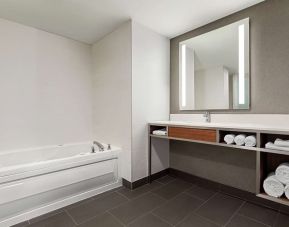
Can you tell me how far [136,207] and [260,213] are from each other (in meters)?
1.24

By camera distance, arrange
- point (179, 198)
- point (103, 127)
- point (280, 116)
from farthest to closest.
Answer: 1. point (103, 127)
2. point (179, 198)
3. point (280, 116)

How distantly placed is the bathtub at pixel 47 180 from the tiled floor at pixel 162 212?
4.1 inches

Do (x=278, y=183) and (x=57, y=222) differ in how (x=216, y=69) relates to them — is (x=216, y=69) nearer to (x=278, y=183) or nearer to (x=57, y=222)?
(x=278, y=183)

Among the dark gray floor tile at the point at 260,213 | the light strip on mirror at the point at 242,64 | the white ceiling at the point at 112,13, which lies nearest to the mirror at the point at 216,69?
the light strip on mirror at the point at 242,64

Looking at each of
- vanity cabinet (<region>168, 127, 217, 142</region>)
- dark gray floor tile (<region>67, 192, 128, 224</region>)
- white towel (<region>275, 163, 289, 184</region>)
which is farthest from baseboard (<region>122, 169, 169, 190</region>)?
white towel (<region>275, 163, 289, 184</region>)

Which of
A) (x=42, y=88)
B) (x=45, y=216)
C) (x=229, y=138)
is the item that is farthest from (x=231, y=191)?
(x=42, y=88)

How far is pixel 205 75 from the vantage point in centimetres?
231

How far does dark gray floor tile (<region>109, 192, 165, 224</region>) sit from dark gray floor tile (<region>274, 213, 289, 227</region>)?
108cm

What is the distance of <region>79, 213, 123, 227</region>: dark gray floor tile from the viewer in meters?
1.53

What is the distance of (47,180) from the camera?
5.68 feet

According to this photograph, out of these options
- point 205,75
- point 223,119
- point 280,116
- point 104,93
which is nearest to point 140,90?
point 104,93

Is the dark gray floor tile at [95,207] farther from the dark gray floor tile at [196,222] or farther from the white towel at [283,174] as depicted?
the white towel at [283,174]

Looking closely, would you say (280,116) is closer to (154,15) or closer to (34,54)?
(154,15)

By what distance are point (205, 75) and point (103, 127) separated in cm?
171
